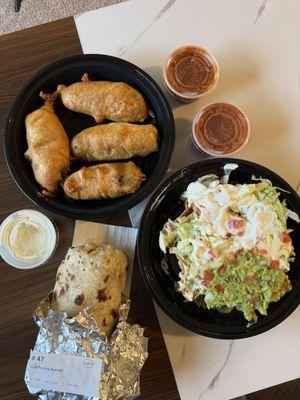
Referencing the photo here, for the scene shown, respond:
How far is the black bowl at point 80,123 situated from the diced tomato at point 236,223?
0.66ft

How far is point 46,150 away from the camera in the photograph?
39.9 inches

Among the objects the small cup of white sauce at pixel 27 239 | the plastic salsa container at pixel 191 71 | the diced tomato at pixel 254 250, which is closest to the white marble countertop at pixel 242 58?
the plastic salsa container at pixel 191 71

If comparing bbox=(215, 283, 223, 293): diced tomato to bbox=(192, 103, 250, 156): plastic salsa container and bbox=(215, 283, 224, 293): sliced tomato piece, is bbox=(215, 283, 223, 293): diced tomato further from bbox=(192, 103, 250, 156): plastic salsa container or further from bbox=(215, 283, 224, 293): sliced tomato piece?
bbox=(192, 103, 250, 156): plastic salsa container

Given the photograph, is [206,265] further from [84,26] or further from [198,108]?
[84,26]

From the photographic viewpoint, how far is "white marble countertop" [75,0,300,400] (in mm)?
1073

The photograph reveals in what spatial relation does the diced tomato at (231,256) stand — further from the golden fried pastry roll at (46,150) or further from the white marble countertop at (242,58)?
the golden fried pastry roll at (46,150)

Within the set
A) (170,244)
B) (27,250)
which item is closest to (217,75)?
(170,244)

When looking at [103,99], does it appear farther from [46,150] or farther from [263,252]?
[263,252]

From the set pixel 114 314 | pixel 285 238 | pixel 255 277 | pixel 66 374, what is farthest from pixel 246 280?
pixel 66 374

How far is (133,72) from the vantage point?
3.43 feet

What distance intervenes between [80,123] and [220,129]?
38 cm

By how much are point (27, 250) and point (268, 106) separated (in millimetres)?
772

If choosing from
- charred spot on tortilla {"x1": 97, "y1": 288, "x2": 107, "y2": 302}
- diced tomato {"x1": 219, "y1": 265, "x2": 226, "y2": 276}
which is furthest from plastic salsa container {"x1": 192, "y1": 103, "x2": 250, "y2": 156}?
charred spot on tortilla {"x1": 97, "y1": 288, "x2": 107, "y2": 302}

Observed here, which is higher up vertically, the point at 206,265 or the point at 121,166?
the point at 121,166
